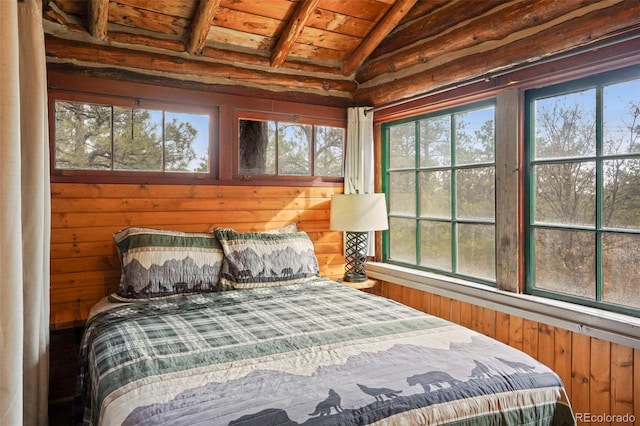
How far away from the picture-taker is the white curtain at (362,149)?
3514 mm

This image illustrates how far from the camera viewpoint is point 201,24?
2.70 metres

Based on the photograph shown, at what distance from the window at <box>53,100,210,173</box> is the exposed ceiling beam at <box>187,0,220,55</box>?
0.45m

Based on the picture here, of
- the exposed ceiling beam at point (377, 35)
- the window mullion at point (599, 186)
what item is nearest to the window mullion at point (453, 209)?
the exposed ceiling beam at point (377, 35)

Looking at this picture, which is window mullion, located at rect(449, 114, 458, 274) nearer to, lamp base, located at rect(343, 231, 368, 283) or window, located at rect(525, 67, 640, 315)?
window, located at rect(525, 67, 640, 315)

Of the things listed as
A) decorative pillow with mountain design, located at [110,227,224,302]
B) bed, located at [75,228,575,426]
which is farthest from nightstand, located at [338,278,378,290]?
decorative pillow with mountain design, located at [110,227,224,302]

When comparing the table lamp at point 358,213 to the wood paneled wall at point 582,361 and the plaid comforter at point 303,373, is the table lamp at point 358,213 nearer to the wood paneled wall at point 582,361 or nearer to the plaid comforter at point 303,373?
the wood paneled wall at point 582,361

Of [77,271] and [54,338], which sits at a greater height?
[77,271]

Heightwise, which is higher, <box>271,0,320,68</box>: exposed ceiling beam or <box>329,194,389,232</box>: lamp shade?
<box>271,0,320,68</box>: exposed ceiling beam

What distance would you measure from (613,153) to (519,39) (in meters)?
0.80

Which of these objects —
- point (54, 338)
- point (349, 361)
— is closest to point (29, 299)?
point (54, 338)

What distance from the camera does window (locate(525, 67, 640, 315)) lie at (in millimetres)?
2049

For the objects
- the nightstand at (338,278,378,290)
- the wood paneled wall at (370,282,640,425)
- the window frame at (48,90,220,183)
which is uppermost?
the window frame at (48,90,220,183)

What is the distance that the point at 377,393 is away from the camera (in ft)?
4.29

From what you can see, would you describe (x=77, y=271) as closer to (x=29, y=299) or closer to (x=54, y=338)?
(x=54, y=338)
